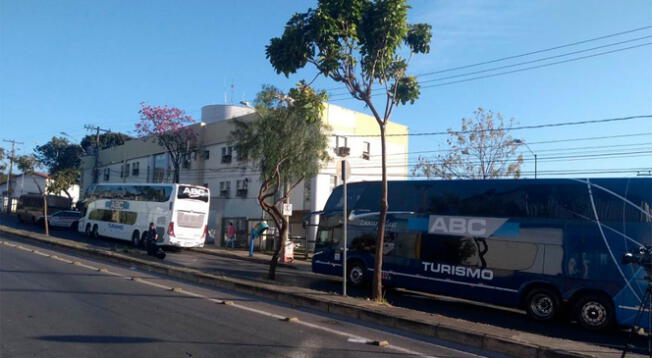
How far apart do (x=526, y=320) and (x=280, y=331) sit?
712 cm

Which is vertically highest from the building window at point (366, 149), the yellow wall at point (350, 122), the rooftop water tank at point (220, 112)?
the rooftop water tank at point (220, 112)

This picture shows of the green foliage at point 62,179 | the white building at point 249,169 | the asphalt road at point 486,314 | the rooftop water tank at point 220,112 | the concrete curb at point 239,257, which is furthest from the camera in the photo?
the rooftop water tank at point 220,112

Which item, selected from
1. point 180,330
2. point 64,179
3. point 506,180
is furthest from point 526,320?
point 64,179

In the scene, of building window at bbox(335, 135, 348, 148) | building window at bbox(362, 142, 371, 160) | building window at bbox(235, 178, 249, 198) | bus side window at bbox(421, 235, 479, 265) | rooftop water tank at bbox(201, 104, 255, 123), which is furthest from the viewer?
rooftop water tank at bbox(201, 104, 255, 123)

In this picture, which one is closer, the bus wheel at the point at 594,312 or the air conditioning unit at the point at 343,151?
the bus wheel at the point at 594,312

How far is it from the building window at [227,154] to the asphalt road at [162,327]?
27.4 m

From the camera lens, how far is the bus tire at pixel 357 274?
17.2 metres

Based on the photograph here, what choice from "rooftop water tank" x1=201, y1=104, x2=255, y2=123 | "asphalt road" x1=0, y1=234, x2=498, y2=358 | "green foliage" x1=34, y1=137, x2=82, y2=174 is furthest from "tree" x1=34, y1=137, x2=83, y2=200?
"asphalt road" x1=0, y1=234, x2=498, y2=358

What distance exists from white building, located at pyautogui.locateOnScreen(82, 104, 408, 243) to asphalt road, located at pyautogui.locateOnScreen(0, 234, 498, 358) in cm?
1989

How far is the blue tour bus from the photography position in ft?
38.5

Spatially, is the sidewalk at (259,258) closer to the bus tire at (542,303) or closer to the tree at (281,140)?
the tree at (281,140)

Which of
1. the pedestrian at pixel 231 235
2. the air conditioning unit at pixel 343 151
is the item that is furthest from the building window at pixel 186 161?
the air conditioning unit at pixel 343 151

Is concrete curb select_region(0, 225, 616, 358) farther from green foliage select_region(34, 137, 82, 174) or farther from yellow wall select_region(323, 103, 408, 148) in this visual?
green foliage select_region(34, 137, 82, 174)

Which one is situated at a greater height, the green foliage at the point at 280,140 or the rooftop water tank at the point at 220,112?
the rooftop water tank at the point at 220,112
